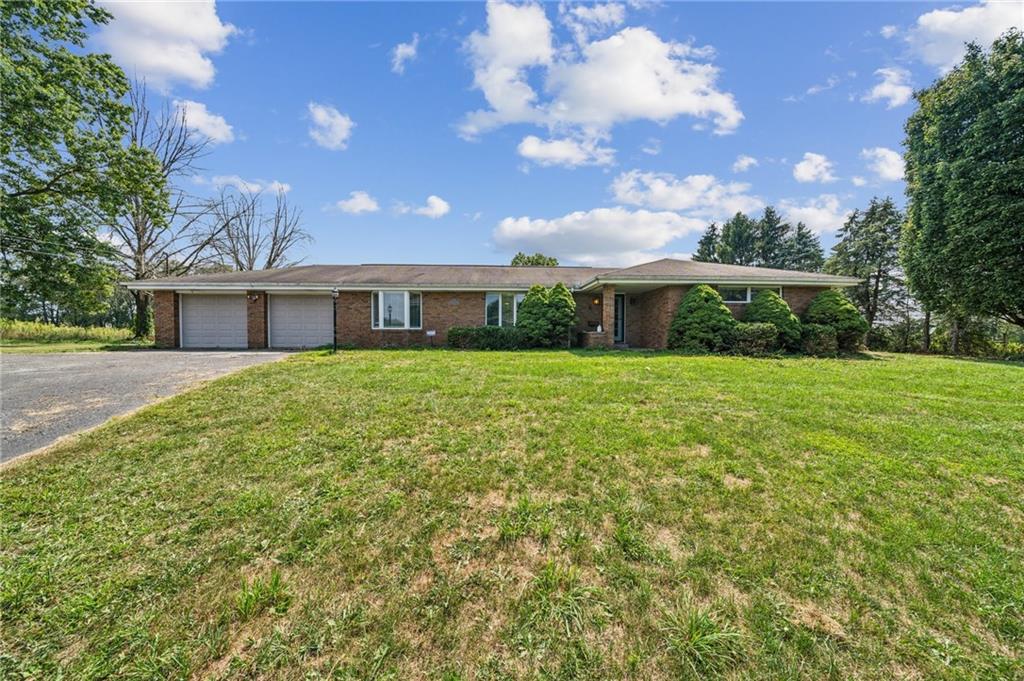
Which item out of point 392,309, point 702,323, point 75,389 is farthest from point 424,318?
point 75,389

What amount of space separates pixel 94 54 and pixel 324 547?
69.4 ft

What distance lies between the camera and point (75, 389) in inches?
248

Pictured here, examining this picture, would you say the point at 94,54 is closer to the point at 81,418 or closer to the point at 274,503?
the point at 81,418

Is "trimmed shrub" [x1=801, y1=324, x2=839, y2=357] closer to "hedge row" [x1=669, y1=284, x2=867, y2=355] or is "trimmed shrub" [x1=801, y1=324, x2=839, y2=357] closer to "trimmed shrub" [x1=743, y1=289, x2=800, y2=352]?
"hedge row" [x1=669, y1=284, x2=867, y2=355]

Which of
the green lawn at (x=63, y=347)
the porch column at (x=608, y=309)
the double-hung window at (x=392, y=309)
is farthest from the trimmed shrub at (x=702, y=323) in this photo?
the green lawn at (x=63, y=347)

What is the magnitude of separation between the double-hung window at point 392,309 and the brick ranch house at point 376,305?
37 millimetres

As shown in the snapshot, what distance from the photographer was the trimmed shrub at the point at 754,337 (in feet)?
39.0

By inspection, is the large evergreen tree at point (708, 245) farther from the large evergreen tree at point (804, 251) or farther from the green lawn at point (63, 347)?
the green lawn at point (63, 347)

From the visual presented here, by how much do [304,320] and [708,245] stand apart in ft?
128

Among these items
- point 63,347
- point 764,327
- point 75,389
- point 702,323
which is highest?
point 702,323

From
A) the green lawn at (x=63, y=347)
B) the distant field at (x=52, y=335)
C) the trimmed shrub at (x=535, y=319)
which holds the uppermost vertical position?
the trimmed shrub at (x=535, y=319)

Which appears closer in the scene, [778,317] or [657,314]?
[778,317]

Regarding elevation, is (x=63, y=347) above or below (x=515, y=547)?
above

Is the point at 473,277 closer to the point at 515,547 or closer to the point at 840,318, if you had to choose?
the point at 840,318
